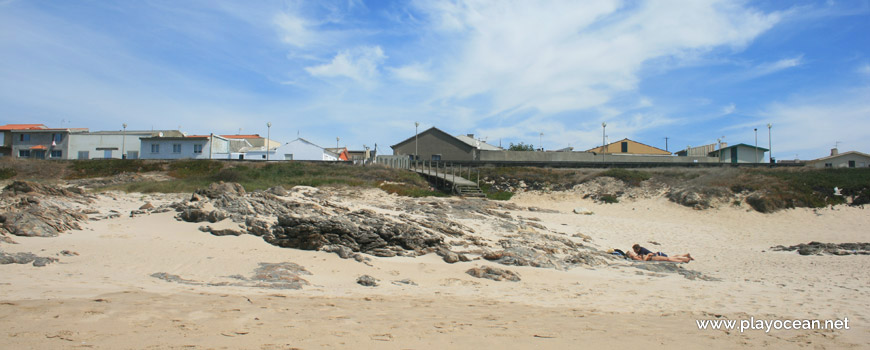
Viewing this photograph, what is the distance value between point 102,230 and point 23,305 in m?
6.60

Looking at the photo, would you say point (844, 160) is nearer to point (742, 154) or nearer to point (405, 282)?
point (742, 154)

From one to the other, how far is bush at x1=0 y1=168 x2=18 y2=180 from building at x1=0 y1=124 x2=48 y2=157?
26.2 m

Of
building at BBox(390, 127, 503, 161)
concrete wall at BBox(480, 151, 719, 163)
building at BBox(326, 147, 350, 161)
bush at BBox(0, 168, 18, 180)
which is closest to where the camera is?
bush at BBox(0, 168, 18, 180)

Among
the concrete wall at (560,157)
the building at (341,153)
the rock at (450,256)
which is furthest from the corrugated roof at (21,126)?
the rock at (450,256)

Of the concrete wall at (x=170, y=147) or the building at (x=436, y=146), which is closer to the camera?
the building at (x=436, y=146)

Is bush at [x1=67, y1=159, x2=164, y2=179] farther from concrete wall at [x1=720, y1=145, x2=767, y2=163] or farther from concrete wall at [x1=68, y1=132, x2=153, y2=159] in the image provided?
concrete wall at [x1=720, y1=145, x2=767, y2=163]

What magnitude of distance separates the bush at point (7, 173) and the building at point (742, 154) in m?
56.0

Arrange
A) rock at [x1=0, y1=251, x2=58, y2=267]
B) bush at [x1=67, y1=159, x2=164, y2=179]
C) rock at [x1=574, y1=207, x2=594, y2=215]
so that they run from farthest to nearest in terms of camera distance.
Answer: bush at [x1=67, y1=159, x2=164, y2=179], rock at [x1=574, y1=207, x2=594, y2=215], rock at [x1=0, y1=251, x2=58, y2=267]

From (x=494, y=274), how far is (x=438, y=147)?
36851mm

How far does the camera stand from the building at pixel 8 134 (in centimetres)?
5326

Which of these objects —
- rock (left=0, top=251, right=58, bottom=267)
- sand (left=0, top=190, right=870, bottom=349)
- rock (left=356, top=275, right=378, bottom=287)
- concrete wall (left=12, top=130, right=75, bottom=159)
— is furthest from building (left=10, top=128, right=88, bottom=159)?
rock (left=356, top=275, right=378, bottom=287)

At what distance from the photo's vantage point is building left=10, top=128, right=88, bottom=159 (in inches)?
2019

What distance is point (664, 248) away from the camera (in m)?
15.4

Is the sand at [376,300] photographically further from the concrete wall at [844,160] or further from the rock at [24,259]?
the concrete wall at [844,160]
